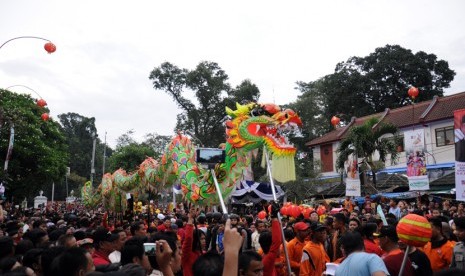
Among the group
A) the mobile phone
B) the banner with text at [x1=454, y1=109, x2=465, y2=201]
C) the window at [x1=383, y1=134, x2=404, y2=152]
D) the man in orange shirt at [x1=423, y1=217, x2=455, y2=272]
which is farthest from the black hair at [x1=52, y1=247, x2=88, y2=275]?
the window at [x1=383, y1=134, x2=404, y2=152]

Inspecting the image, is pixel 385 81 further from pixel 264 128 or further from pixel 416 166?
pixel 264 128

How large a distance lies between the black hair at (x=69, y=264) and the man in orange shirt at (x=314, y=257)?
2.53 meters

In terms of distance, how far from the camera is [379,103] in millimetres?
36094

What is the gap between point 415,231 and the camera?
328 centimetres

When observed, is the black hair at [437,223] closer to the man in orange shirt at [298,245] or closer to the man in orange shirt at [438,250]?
the man in orange shirt at [438,250]

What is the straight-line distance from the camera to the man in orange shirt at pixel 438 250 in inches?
182

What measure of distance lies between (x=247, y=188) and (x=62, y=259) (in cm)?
1608

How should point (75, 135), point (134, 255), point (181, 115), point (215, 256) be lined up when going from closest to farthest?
point (215, 256)
point (134, 255)
point (181, 115)
point (75, 135)

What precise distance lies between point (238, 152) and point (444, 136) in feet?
64.3

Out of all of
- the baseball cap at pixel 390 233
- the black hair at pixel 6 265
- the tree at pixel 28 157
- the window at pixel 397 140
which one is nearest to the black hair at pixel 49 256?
the black hair at pixel 6 265

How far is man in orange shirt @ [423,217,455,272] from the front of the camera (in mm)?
4629

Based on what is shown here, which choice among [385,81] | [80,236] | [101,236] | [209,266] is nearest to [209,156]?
[101,236]

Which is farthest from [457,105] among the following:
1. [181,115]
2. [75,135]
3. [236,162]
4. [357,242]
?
[75,135]

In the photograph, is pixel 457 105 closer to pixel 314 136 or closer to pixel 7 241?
pixel 314 136
